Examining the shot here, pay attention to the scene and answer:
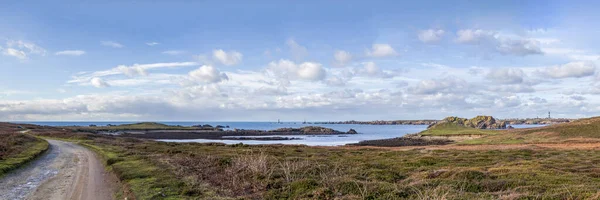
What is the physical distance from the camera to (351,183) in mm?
16438

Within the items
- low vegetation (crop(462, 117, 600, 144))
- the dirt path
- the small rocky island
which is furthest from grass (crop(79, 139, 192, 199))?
the small rocky island

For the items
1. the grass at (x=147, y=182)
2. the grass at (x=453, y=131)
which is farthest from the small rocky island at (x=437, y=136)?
the grass at (x=147, y=182)

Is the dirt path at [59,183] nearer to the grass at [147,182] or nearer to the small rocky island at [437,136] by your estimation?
the grass at [147,182]

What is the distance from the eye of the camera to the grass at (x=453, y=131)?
86819 mm

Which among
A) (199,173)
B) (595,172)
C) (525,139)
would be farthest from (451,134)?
(199,173)

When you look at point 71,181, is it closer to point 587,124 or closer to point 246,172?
point 246,172

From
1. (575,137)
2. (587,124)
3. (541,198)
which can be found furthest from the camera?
(587,124)

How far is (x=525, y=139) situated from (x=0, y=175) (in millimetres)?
66812

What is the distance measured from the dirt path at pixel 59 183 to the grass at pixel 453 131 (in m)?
75.7

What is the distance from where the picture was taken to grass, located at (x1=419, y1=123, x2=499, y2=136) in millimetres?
86819

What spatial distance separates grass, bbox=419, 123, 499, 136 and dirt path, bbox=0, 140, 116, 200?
75.7 m

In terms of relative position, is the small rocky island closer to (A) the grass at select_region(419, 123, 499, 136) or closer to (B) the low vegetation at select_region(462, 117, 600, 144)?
(A) the grass at select_region(419, 123, 499, 136)

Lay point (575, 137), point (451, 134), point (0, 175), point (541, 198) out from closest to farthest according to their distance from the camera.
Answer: point (541, 198) < point (0, 175) < point (575, 137) < point (451, 134)

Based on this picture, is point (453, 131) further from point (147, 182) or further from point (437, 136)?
point (147, 182)
